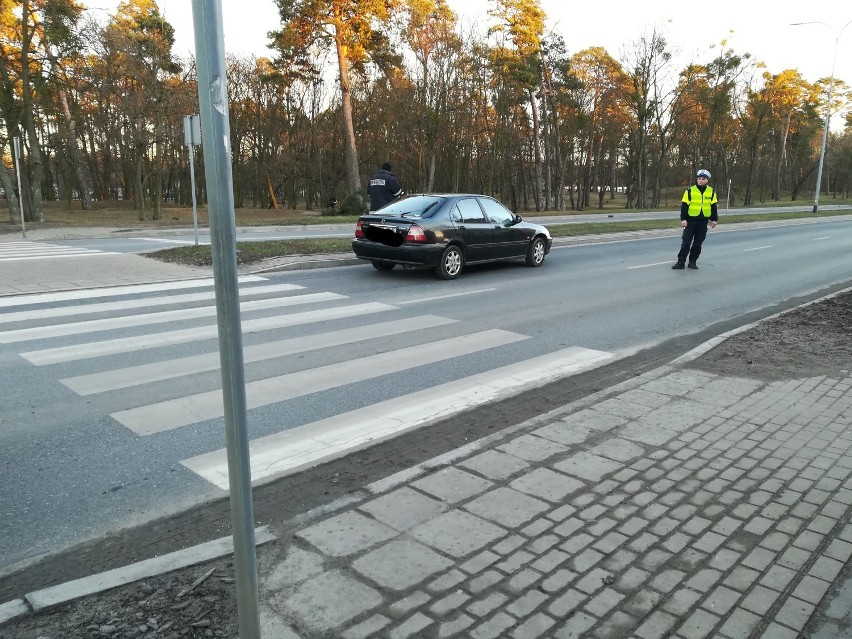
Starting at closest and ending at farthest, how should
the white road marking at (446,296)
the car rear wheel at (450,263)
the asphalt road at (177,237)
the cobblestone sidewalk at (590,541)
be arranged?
1. the cobblestone sidewalk at (590,541)
2. the white road marking at (446,296)
3. the car rear wheel at (450,263)
4. the asphalt road at (177,237)

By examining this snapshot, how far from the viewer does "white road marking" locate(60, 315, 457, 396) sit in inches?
237

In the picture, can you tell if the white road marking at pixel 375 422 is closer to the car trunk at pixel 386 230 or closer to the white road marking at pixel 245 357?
the white road marking at pixel 245 357

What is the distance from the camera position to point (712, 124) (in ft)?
174

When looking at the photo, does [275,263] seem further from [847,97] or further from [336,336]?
[847,97]

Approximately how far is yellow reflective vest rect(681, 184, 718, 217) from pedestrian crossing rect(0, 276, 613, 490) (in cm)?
744

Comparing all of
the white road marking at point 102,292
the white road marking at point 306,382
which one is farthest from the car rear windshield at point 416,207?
the white road marking at point 306,382

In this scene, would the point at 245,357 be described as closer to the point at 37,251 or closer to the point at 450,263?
the point at 450,263

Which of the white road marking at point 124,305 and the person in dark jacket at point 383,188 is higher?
the person in dark jacket at point 383,188

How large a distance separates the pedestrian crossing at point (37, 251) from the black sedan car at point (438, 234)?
7002 millimetres

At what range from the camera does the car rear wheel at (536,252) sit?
47.6ft

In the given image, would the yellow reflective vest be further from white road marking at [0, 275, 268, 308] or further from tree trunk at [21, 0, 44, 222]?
tree trunk at [21, 0, 44, 222]

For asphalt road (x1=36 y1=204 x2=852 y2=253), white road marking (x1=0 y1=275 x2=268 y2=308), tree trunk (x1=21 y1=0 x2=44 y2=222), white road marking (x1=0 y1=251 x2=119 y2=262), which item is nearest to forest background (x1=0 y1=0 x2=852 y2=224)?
tree trunk (x1=21 y1=0 x2=44 y2=222)

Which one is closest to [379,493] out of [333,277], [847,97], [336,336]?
[336,336]

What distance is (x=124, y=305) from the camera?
9609mm
